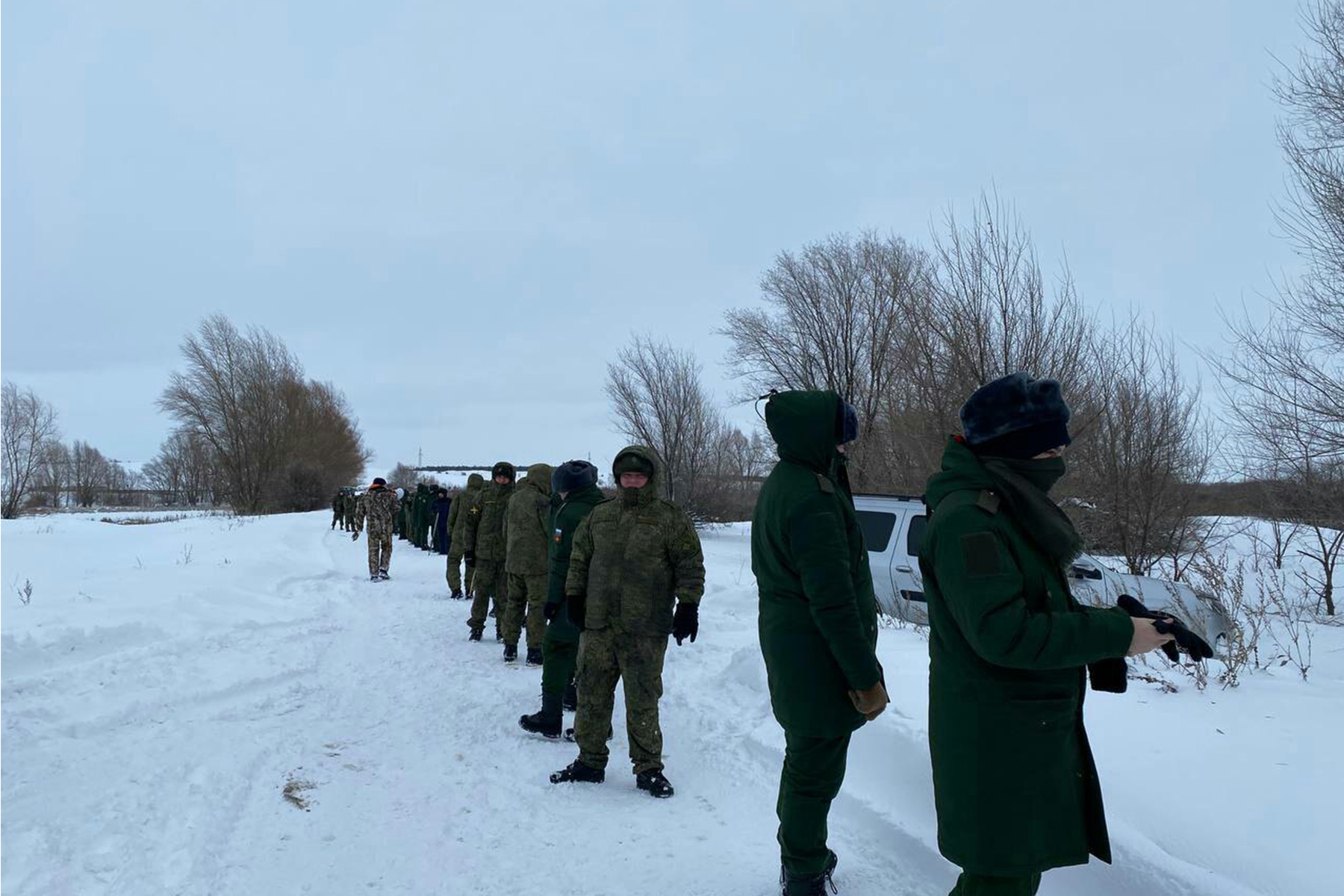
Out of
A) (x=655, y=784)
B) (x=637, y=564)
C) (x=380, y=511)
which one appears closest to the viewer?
(x=655, y=784)

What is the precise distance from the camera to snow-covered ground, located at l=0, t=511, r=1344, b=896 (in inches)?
128

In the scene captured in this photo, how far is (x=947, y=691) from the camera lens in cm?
231

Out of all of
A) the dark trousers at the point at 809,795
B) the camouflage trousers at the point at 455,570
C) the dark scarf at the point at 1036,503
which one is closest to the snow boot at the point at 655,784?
the dark trousers at the point at 809,795

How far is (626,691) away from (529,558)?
3175 mm

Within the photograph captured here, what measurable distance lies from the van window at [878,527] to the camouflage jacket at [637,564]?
484 cm

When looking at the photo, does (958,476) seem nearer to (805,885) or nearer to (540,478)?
(805,885)

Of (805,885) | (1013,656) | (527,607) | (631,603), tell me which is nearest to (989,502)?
(1013,656)

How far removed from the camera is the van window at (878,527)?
9.13 m

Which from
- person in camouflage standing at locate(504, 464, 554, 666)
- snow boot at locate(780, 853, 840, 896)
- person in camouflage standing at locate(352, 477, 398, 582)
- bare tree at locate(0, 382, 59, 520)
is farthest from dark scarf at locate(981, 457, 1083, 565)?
bare tree at locate(0, 382, 59, 520)

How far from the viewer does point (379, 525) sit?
1444cm

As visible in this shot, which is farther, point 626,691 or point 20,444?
point 20,444

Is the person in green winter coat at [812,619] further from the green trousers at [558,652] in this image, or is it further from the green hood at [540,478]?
the green hood at [540,478]

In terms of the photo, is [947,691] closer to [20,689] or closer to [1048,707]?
[1048,707]

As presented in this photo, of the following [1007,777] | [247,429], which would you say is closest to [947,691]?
[1007,777]
